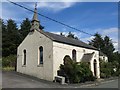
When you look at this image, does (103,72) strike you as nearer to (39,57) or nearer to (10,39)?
(39,57)

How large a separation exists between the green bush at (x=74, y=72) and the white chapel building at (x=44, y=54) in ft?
3.62

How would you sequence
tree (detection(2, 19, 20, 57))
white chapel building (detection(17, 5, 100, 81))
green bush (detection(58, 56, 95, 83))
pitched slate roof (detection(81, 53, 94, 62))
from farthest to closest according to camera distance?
1. tree (detection(2, 19, 20, 57))
2. pitched slate roof (detection(81, 53, 94, 62))
3. white chapel building (detection(17, 5, 100, 81))
4. green bush (detection(58, 56, 95, 83))

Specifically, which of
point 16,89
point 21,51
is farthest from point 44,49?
point 16,89

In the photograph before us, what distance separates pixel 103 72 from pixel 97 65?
10.1ft

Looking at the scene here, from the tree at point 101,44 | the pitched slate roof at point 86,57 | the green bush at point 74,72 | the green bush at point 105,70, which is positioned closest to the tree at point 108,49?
the tree at point 101,44

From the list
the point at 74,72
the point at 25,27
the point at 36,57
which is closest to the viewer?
the point at 74,72

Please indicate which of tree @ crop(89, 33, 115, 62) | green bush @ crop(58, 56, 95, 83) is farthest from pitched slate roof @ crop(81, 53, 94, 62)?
tree @ crop(89, 33, 115, 62)

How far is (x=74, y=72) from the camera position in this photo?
26.3 metres

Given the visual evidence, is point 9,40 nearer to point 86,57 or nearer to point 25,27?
point 25,27

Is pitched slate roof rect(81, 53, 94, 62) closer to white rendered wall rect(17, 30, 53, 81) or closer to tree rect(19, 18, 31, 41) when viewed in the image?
white rendered wall rect(17, 30, 53, 81)

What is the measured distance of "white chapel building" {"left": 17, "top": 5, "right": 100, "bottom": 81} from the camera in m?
27.6

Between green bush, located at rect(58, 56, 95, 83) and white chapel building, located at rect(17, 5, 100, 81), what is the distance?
1.10 meters

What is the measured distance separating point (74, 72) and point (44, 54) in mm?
5260

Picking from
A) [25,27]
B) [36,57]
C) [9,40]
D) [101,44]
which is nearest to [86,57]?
[36,57]
